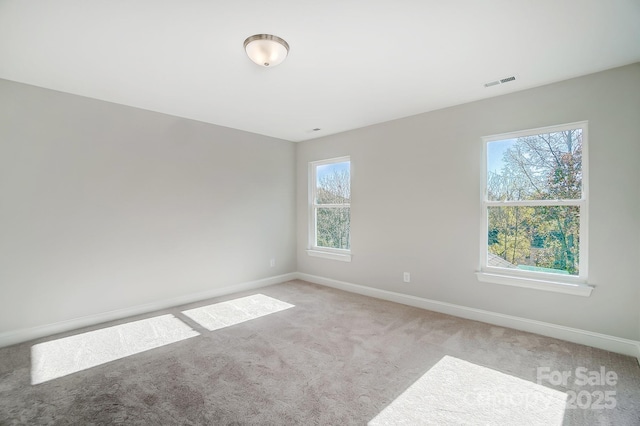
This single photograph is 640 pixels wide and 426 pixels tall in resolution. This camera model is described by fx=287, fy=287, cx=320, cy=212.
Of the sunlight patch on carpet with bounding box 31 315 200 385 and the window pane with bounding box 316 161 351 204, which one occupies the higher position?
the window pane with bounding box 316 161 351 204

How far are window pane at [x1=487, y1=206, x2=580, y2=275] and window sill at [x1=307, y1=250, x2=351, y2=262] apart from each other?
1991 millimetres

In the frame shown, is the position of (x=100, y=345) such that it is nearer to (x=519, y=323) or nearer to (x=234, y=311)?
(x=234, y=311)

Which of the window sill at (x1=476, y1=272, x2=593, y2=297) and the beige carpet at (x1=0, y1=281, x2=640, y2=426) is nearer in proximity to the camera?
the beige carpet at (x1=0, y1=281, x2=640, y2=426)

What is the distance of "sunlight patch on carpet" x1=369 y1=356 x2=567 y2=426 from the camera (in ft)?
5.72

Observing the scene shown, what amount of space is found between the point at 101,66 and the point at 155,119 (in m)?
1.14

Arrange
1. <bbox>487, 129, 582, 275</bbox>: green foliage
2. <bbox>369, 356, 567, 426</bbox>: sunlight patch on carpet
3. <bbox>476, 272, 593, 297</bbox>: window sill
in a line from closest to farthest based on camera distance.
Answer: <bbox>369, 356, 567, 426</bbox>: sunlight patch on carpet < <bbox>476, 272, 593, 297</bbox>: window sill < <bbox>487, 129, 582, 275</bbox>: green foliage

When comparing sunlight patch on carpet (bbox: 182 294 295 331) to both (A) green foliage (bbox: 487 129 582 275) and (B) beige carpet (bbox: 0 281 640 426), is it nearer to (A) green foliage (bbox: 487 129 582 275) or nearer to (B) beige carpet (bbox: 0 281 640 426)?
(B) beige carpet (bbox: 0 281 640 426)

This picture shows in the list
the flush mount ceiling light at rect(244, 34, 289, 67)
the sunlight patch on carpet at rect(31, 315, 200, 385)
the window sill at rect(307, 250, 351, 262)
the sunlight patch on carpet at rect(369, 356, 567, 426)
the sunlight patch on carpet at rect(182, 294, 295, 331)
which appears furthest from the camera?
the window sill at rect(307, 250, 351, 262)

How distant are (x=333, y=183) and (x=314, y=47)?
278 cm

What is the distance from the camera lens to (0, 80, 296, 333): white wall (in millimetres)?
2791

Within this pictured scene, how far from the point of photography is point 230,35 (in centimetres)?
207

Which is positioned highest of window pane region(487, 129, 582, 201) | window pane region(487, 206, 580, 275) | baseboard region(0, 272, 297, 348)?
window pane region(487, 129, 582, 201)

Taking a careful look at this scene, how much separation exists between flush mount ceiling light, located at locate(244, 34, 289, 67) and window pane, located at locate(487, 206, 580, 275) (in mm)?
2731

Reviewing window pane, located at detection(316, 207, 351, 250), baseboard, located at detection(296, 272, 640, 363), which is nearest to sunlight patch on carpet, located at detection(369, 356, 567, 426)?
baseboard, located at detection(296, 272, 640, 363)
